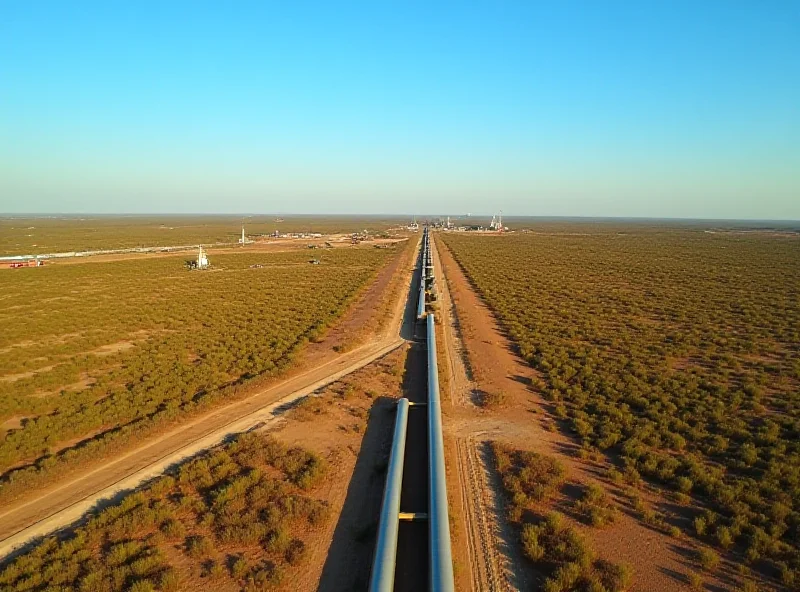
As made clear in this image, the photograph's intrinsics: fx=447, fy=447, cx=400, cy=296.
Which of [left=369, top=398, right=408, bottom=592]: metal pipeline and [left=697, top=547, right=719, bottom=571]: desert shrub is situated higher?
[left=369, top=398, right=408, bottom=592]: metal pipeline

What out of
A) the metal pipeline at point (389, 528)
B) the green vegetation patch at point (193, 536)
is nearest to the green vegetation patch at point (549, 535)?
the metal pipeline at point (389, 528)

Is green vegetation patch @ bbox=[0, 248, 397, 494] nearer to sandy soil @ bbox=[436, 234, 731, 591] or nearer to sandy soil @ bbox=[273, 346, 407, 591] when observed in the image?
sandy soil @ bbox=[273, 346, 407, 591]

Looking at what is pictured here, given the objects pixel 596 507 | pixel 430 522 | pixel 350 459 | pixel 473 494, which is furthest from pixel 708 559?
pixel 350 459

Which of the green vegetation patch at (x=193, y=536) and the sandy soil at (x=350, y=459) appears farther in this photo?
the sandy soil at (x=350, y=459)

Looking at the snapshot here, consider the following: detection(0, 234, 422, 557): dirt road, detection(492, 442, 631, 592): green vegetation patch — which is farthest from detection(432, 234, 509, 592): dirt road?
detection(0, 234, 422, 557): dirt road

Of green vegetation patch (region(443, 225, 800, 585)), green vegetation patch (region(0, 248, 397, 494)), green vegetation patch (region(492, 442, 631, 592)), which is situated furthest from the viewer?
green vegetation patch (region(0, 248, 397, 494))

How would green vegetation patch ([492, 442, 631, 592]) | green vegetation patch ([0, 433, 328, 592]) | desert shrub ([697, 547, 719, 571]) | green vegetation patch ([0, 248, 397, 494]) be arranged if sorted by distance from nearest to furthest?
green vegetation patch ([492, 442, 631, 592])
green vegetation patch ([0, 433, 328, 592])
desert shrub ([697, 547, 719, 571])
green vegetation patch ([0, 248, 397, 494])

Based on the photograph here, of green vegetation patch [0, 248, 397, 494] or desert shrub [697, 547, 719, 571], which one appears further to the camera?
green vegetation patch [0, 248, 397, 494]

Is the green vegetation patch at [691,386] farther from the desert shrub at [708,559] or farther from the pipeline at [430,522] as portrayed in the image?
the pipeline at [430,522]

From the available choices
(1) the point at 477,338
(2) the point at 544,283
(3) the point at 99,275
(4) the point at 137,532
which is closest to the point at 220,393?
(4) the point at 137,532
